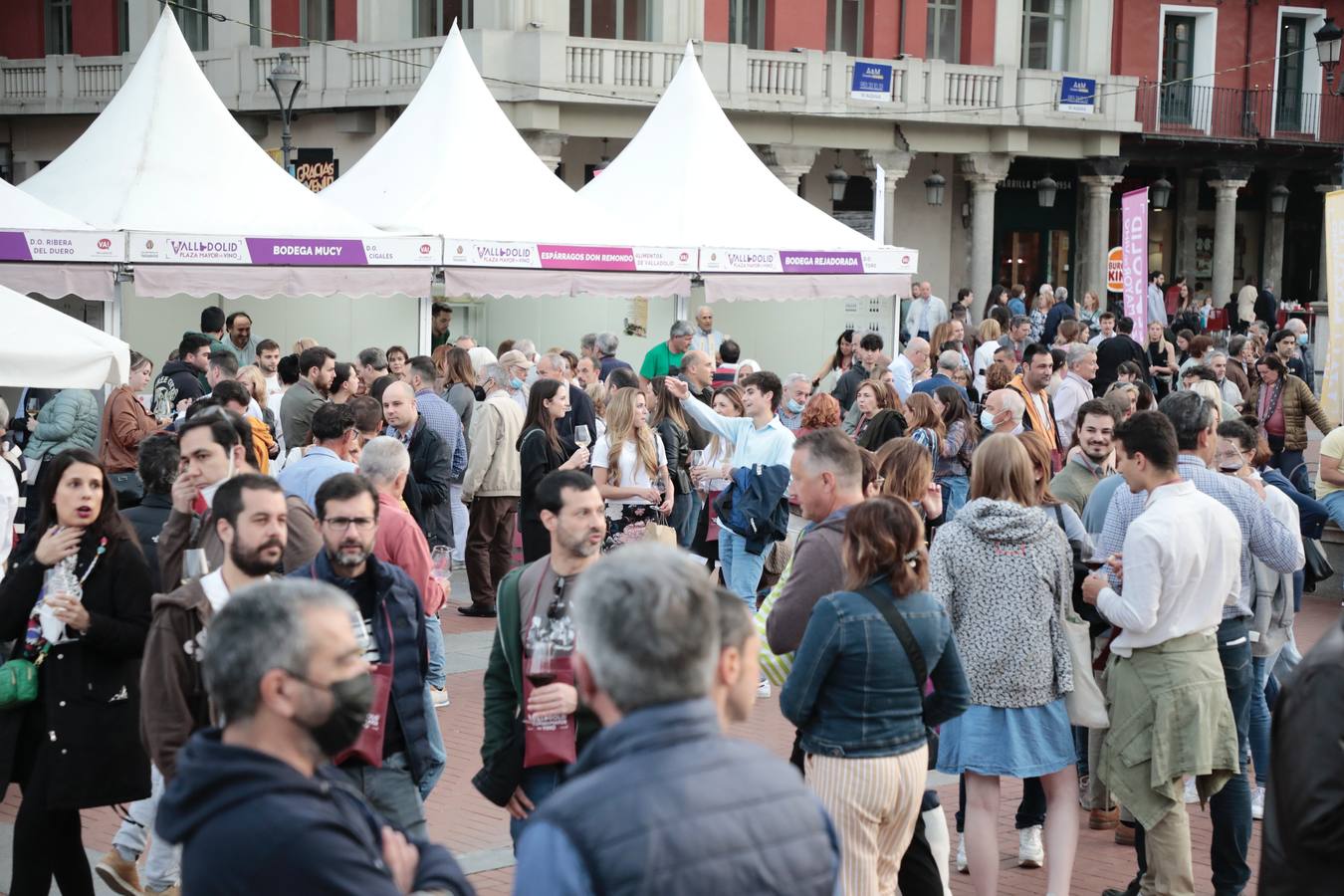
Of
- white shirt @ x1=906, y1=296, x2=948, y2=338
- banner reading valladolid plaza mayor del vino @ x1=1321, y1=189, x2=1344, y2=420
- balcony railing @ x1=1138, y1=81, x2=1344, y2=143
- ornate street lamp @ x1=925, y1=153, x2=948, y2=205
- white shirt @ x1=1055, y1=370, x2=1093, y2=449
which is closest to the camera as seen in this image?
white shirt @ x1=1055, y1=370, x2=1093, y2=449

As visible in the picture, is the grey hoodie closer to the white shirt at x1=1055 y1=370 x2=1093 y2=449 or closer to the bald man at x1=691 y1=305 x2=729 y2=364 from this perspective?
the white shirt at x1=1055 y1=370 x2=1093 y2=449

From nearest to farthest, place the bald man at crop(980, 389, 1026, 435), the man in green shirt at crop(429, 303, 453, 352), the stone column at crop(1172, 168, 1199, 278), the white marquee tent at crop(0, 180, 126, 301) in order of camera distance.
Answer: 1. the bald man at crop(980, 389, 1026, 435)
2. the white marquee tent at crop(0, 180, 126, 301)
3. the man in green shirt at crop(429, 303, 453, 352)
4. the stone column at crop(1172, 168, 1199, 278)

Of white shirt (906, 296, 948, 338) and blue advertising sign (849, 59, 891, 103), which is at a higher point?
blue advertising sign (849, 59, 891, 103)

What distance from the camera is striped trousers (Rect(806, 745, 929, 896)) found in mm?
4949

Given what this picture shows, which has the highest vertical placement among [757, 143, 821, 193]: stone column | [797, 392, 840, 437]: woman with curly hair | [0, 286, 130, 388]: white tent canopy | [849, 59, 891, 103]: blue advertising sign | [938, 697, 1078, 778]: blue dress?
[849, 59, 891, 103]: blue advertising sign

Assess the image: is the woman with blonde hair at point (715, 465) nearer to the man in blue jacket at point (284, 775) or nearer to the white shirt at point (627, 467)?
the white shirt at point (627, 467)

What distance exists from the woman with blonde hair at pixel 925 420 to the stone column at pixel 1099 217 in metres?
25.9

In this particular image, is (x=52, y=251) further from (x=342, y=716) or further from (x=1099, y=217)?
(x=1099, y=217)

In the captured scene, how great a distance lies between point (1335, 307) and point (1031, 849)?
31.6ft

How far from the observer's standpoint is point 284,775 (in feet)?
9.84

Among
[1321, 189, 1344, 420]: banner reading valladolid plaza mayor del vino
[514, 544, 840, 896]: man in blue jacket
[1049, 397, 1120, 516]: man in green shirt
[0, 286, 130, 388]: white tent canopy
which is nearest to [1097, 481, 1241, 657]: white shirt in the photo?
[1049, 397, 1120, 516]: man in green shirt

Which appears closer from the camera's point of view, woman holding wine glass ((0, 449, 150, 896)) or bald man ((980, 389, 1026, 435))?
woman holding wine glass ((0, 449, 150, 896))

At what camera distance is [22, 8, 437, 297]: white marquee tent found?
1522cm

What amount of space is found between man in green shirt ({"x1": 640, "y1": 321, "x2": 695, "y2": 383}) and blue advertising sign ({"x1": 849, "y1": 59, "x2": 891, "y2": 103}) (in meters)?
16.7
